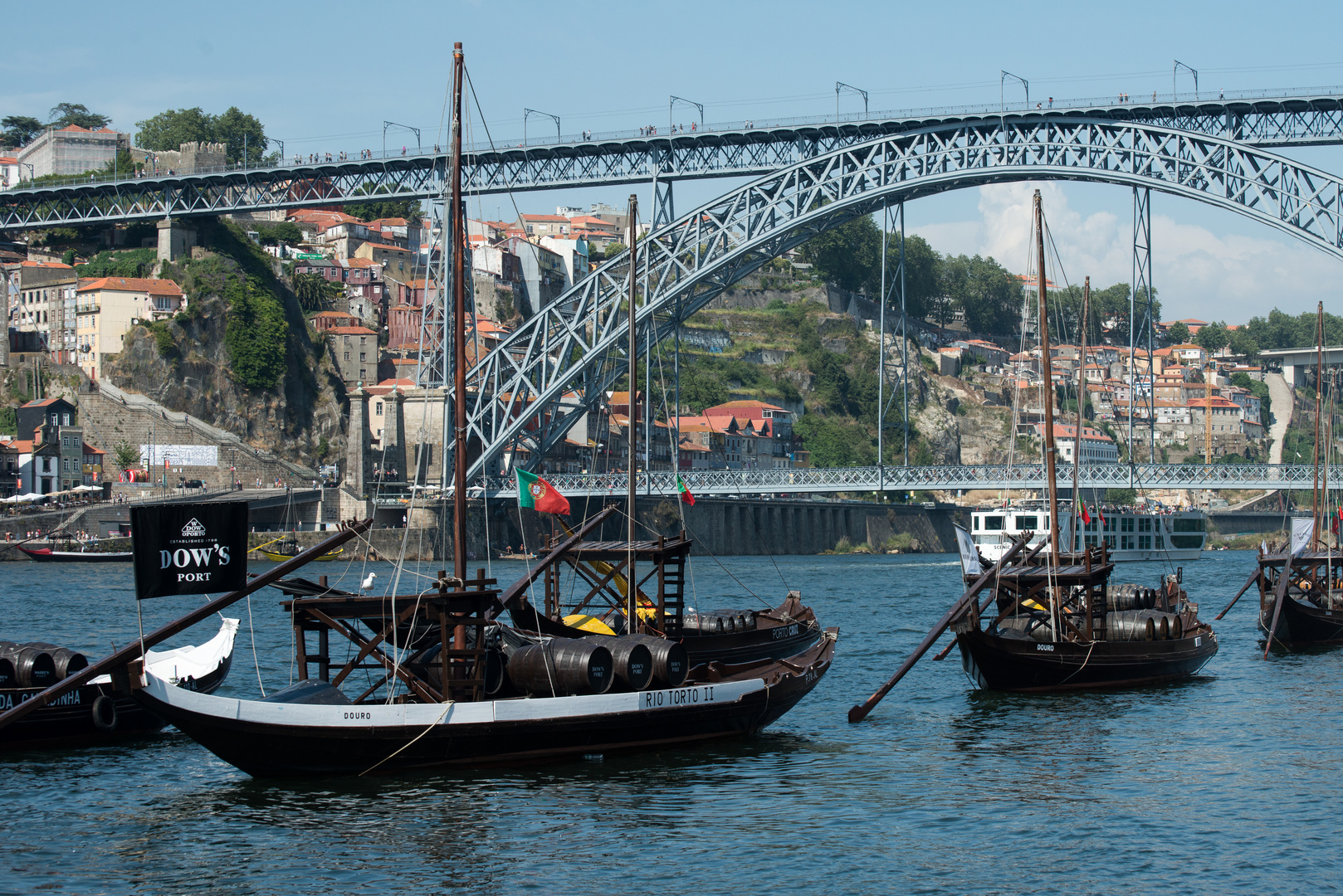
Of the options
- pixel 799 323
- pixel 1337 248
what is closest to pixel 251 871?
pixel 1337 248

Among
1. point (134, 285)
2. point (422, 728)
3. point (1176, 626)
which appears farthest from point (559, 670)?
point (134, 285)

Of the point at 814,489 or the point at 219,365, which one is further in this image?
the point at 219,365

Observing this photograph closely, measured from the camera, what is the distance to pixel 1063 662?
24.0m

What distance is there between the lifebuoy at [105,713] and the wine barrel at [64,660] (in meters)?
0.52

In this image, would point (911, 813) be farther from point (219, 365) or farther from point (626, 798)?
point (219, 365)

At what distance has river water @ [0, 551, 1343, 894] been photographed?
44.2 ft

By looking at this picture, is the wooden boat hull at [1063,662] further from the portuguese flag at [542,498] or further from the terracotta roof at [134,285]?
the terracotta roof at [134,285]

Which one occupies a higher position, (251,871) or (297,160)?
(297,160)

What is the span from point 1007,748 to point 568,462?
65840 mm

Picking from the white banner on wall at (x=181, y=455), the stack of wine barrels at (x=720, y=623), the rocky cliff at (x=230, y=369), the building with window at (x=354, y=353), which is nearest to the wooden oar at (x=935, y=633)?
the stack of wine barrels at (x=720, y=623)

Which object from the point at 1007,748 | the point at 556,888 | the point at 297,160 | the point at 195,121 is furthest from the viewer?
the point at 195,121

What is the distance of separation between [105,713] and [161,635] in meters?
4.09

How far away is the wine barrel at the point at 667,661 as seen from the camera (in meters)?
18.2

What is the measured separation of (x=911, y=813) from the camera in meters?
15.9
